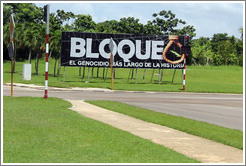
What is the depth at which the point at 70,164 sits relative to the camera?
788cm

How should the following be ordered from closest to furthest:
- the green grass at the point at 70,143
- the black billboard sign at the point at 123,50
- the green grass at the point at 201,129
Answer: the green grass at the point at 70,143 < the green grass at the point at 201,129 < the black billboard sign at the point at 123,50

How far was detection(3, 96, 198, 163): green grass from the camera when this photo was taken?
28.1 ft

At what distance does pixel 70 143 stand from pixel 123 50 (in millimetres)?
33357

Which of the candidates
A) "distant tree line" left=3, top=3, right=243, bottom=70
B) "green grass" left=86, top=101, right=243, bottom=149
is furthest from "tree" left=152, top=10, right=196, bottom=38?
"green grass" left=86, top=101, right=243, bottom=149

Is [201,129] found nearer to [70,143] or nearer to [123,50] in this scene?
[70,143]

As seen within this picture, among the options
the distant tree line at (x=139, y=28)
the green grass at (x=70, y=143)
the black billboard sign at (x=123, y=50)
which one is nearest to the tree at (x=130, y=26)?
the distant tree line at (x=139, y=28)

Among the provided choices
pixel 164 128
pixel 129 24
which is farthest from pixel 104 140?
pixel 129 24

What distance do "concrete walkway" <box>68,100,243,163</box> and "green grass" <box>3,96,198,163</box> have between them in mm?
444

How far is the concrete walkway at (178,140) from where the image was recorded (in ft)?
30.3

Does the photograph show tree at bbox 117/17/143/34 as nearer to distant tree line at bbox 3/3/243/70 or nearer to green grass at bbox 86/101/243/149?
distant tree line at bbox 3/3/243/70

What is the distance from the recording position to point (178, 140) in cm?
1121

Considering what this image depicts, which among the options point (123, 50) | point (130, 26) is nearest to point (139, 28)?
point (130, 26)

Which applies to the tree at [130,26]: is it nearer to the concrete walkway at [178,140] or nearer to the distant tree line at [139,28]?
the distant tree line at [139,28]

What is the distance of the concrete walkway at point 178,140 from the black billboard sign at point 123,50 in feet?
85.7
